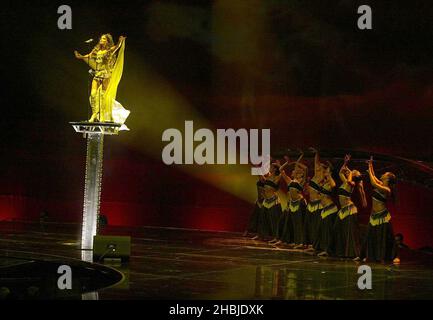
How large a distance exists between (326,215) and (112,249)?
3.27 m

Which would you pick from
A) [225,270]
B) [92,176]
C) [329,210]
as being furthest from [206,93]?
[225,270]

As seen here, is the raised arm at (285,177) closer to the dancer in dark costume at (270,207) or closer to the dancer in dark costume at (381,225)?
the dancer in dark costume at (270,207)

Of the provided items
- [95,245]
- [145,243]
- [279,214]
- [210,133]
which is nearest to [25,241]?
[145,243]

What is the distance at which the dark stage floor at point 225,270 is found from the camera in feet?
23.5

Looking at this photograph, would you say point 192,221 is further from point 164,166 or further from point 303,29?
point 303,29

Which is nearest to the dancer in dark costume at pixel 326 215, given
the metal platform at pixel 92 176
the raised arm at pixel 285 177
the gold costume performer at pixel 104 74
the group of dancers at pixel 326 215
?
the group of dancers at pixel 326 215

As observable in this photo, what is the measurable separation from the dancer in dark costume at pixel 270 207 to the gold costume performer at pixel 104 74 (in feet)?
10.1

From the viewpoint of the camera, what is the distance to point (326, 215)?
36.1 feet

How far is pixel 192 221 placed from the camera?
54.7 feet

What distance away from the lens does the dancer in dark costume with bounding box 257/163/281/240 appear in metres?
13.0

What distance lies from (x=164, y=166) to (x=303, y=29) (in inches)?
166

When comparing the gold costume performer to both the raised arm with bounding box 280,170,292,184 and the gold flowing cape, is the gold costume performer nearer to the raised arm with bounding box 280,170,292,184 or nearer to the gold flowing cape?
the gold flowing cape

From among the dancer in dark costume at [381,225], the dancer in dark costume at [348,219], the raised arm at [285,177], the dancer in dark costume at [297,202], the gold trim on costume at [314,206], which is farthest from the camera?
the raised arm at [285,177]

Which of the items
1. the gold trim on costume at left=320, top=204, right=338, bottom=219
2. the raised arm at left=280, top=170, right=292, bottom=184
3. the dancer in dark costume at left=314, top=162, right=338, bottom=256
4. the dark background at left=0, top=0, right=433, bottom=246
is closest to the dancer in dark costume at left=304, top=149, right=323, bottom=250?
the dancer in dark costume at left=314, top=162, right=338, bottom=256
